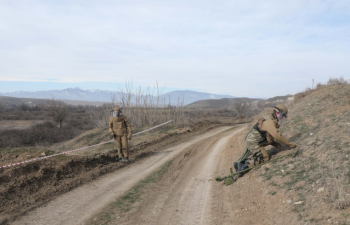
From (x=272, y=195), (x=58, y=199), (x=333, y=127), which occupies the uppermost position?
(x=333, y=127)

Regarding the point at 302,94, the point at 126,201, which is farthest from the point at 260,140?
the point at 302,94

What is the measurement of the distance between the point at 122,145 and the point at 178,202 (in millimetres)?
5114

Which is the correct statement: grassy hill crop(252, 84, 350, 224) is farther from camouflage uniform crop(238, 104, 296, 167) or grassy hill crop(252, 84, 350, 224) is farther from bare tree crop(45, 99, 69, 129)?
bare tree crop(45, 99, 69, 129)

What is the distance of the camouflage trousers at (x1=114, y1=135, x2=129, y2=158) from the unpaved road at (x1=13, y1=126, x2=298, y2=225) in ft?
4.93

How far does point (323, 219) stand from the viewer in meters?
4.25

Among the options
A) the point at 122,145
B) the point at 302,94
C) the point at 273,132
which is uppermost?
the point at 302,94

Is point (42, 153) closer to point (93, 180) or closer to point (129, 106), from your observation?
point (93, 180)

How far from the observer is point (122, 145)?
36.8 feet

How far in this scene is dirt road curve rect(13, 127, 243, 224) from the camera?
5785mm

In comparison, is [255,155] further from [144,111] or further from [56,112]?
[56,112]

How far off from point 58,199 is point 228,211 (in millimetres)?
4192

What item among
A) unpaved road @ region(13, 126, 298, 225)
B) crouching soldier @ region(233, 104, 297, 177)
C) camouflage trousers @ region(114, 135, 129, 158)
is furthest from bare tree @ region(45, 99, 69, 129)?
crouching soldier @ region(233, 104, 297, 177)

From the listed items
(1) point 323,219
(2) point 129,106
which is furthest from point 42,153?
(2) point 129,106

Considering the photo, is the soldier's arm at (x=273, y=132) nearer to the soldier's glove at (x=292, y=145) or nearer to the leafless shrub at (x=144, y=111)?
the soldier's glove at (x=292, y=145)
